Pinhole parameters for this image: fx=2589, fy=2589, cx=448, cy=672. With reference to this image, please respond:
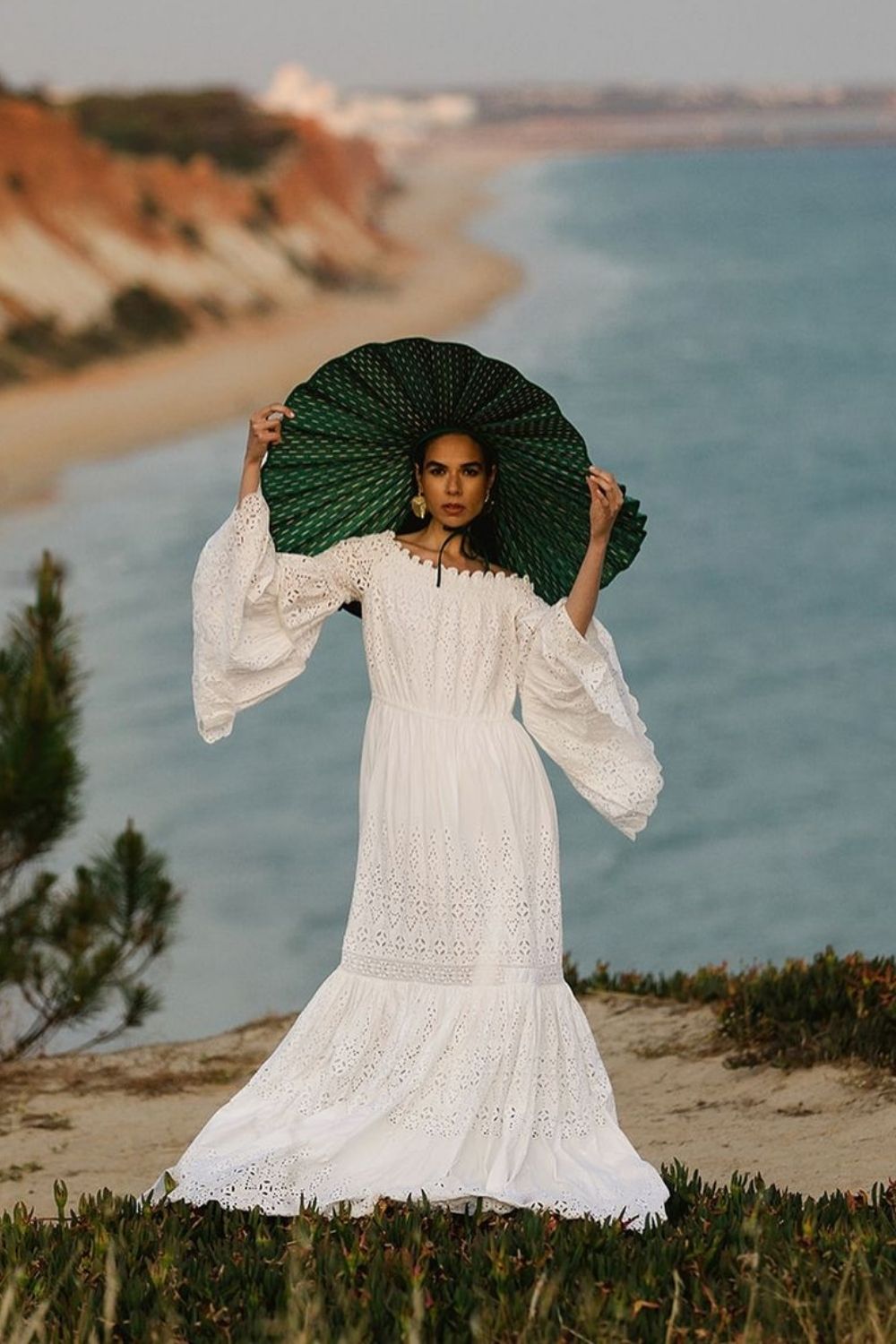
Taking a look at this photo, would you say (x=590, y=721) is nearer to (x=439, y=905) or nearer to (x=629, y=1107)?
(x=439, y=905)

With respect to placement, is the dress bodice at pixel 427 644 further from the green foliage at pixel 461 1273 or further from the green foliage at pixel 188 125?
the green foliage at pixel 188 125

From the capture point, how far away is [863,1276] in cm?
527

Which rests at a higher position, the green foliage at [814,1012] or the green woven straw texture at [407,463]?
the green woven straw texture at [407,463]

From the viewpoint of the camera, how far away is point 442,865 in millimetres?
6016

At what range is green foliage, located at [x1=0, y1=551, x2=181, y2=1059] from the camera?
31.2 feet

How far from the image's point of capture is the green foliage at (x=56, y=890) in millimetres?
9516

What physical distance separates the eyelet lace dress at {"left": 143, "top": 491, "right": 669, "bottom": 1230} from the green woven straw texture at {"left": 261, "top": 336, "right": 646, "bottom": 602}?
0.09m

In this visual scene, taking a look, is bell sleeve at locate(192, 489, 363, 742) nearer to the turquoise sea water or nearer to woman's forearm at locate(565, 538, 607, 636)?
woman's forearm at locate(565, 538, 607, 636)

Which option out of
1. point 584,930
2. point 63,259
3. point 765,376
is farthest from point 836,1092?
point 765,376

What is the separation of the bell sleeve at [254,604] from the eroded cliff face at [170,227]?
78.6 ft

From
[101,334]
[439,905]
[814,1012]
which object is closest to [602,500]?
[439,905]

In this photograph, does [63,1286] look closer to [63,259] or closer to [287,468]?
[287,468]

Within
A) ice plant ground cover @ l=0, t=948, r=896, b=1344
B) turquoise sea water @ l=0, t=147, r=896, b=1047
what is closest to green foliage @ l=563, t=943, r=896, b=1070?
ice plant ground cover @ l=0, t=948, r=896, b=1344

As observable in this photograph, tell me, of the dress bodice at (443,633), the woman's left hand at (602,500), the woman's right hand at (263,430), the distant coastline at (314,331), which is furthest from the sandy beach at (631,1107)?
the distant coastline at (314,331)
